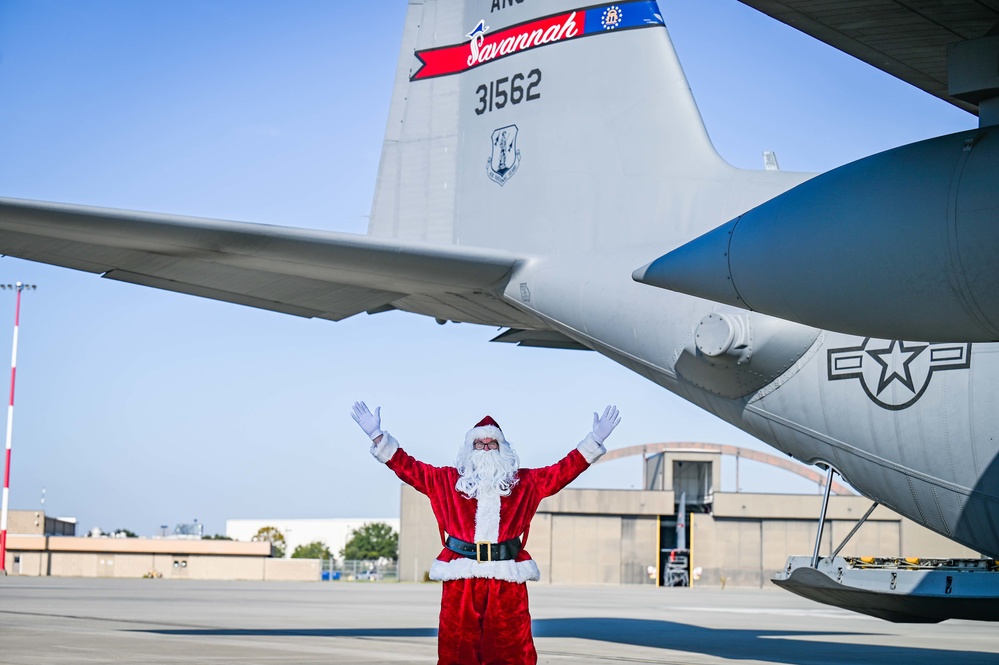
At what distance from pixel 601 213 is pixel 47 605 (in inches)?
449

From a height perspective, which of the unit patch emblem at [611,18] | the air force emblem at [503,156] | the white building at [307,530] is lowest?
the white building at [307,530]

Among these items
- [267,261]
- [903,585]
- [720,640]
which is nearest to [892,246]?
[903,585]

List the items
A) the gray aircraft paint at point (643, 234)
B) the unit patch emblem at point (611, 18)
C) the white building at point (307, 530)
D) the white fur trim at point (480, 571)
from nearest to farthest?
the white fur trim at point (480, 571) < the gray aircraft paint at point (643, 234) < the unit patch emblem at point (611, 18) < the white building at point (307, 530)

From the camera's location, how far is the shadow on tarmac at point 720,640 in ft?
35.7

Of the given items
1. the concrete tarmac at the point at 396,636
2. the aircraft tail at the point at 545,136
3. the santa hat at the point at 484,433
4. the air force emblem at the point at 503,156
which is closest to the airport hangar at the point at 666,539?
the concrete tarmac at the point at 396,636

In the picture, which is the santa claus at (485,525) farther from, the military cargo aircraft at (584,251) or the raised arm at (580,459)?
the military cargo aircraft at (584,251)

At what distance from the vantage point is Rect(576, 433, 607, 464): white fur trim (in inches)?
279

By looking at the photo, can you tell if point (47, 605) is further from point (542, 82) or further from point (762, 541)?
point (762, 541)

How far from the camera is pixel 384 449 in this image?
706 cm

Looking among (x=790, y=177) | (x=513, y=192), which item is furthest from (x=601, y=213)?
(x=790, y=177)

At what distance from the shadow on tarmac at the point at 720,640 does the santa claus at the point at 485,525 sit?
4.28m

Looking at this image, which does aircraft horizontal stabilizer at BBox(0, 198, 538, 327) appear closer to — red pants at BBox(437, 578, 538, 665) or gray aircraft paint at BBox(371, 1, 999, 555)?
gray aircraft paint at BBox(371, 1, 999, 555)

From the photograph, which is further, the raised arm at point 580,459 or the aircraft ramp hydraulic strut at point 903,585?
the aircraft ramp hydraulic strut at point 903,585

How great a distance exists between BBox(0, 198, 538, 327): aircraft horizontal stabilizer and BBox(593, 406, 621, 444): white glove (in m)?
3.41
